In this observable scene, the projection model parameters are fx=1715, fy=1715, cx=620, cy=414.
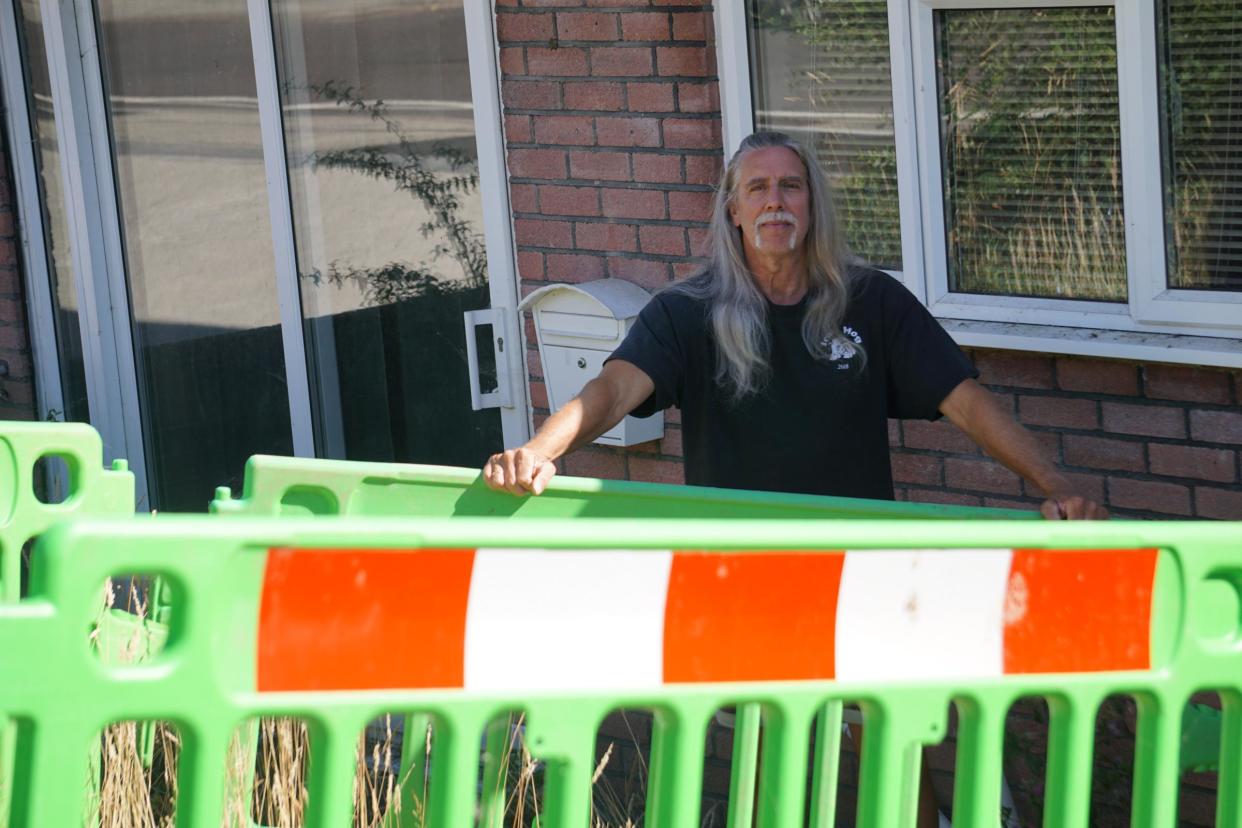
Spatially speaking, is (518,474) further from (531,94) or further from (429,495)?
(531,94)

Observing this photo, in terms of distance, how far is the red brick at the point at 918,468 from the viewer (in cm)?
430

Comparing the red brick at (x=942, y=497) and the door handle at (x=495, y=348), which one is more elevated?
the door handle at (x=495, y=348)

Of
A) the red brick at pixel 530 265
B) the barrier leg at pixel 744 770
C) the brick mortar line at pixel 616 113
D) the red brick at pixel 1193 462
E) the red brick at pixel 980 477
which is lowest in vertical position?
the barrier leg at pixel 744 770

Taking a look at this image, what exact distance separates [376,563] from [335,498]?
4.38 ft

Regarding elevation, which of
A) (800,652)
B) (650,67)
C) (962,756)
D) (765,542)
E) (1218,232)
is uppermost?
(650,67)

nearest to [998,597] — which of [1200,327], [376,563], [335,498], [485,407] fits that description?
[376,563]

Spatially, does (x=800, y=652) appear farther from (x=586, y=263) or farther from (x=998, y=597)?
(x=586, y=263)

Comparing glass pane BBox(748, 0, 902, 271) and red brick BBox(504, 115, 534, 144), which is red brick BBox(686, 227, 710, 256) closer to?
glass pane BBox(748, 0, 902, 271)

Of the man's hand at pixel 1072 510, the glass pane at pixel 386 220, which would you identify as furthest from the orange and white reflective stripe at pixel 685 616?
the glass pane at pixel 386 220

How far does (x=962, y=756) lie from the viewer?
219cm

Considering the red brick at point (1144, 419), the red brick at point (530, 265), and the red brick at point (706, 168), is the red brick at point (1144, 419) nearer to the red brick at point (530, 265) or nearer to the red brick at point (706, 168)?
the red brick at point (706, 168)

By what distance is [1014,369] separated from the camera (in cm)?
408

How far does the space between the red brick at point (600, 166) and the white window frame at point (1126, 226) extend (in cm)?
33

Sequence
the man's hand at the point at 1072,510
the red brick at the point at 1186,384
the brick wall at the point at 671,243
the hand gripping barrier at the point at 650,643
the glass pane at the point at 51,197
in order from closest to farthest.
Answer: the hand gripping barrier at the point at 650,643 < the man's hand at the point at 1072,510 < the red brick at the point at 1186,384 < the brick wall at the point at 671,243 < the glass pane at the point at 51,197
